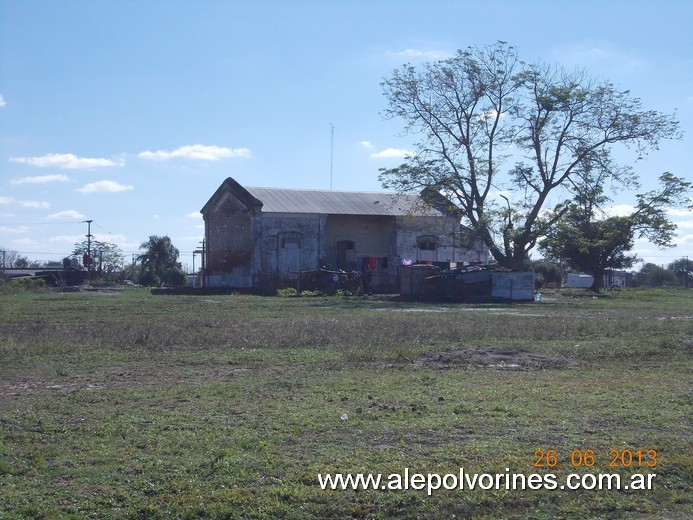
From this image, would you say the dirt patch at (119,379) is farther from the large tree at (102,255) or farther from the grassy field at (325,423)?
the large tree at (102,255)

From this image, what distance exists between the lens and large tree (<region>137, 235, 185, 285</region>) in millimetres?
66500

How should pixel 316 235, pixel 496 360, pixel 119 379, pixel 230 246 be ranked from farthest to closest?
pixel 316 235, pixel 230 246, pixel 496 360, pixel 119 379

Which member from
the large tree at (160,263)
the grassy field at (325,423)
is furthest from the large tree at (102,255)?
the grassy field at (325,423)

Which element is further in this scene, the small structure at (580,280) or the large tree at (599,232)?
the small structure at (580,280)

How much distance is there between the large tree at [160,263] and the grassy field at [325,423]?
4928 cm

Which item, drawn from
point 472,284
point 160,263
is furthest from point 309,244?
point 160,263

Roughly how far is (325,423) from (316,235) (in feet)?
148

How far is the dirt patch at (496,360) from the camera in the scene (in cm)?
1393

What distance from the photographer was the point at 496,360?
14500 mm

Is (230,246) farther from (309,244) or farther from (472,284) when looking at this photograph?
(472,284)

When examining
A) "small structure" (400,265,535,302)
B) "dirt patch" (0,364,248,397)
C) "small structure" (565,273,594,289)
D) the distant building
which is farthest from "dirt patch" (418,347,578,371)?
"small structure" (565,273,594,289)

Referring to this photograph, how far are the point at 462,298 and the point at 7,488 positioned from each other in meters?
35.1

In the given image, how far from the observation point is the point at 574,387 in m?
11.2

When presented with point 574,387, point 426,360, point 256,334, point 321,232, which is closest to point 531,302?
point 321,232
